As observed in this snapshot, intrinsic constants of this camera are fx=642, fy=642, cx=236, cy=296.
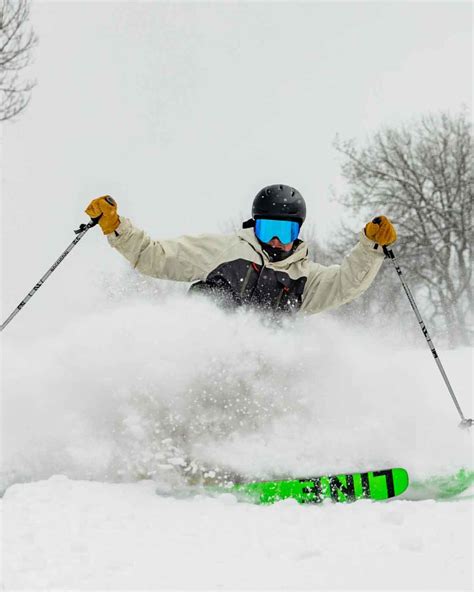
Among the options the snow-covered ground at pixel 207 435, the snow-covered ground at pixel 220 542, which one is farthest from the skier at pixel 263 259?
the snow-covered ground at pixel 220 542

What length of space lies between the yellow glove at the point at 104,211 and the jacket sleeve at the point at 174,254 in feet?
0.51

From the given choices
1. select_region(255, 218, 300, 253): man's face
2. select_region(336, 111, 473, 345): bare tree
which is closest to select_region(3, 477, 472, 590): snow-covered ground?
select_region(255, 218, 300, 253): man's face

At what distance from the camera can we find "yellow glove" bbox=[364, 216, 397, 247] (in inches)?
193

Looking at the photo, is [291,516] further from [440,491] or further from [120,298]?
[120,298]

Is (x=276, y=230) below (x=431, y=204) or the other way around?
below

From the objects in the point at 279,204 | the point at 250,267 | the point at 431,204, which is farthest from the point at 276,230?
the point at 431,204

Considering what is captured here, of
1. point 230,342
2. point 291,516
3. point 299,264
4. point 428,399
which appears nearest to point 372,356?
point 428,399

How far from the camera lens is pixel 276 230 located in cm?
504

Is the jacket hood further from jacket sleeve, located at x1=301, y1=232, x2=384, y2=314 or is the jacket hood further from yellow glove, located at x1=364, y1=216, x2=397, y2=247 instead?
yellow glove, located at x1=364, y1=216, x2=397, y2=247

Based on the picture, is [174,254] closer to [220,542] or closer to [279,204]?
[279,204]

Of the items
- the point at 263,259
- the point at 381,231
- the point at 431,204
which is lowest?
the point at 263,259

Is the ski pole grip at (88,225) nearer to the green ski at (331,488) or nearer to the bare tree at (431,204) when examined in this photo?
the green ski at (331,488)

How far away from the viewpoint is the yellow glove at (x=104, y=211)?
15.4 feet

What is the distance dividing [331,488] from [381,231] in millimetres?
2027
